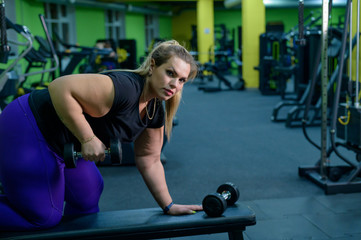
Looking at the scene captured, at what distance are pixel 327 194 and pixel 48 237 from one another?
1.84 meters

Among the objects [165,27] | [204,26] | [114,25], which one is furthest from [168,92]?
[165,27]

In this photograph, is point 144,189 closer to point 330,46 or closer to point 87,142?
point 87,142

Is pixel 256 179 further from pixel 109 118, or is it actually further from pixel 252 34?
pixel 252 34

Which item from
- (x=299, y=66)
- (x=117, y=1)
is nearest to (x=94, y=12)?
(x=117, y=1)

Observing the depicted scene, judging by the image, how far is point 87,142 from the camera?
1.34 meters

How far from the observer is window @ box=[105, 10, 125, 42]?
12.9 meters

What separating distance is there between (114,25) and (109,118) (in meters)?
12.3

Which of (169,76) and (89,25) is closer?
(169,76)

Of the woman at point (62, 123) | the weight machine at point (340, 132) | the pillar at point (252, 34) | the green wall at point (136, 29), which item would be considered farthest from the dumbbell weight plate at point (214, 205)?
the green wall at point (136, 29)

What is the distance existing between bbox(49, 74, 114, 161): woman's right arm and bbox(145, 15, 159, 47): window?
14.5 meters

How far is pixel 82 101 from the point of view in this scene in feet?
4.37

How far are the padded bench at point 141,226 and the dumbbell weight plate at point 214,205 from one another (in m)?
0.02

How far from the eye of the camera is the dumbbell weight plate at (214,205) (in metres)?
1.51

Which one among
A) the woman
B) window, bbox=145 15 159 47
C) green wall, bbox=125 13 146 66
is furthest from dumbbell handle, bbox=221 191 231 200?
window, bbox=145 15 159 47
